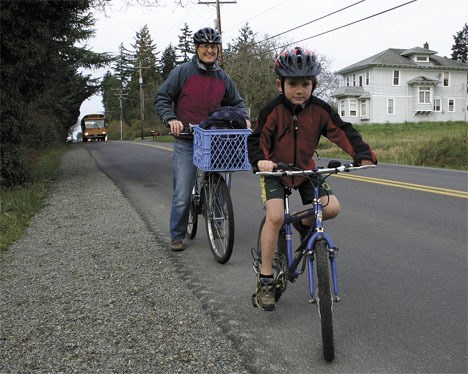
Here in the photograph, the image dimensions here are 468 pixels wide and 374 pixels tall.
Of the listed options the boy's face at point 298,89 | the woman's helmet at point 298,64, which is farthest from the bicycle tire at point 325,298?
the woman's helmet at point 298,64

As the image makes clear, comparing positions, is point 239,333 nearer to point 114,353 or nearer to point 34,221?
point 114,353

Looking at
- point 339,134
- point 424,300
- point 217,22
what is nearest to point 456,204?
point 424,300

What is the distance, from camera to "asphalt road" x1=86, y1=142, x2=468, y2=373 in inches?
117

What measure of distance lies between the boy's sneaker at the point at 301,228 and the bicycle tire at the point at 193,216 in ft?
7.09

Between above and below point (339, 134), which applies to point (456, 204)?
below

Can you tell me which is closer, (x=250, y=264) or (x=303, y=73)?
(x=303, y=73)

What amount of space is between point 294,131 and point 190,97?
204 cm

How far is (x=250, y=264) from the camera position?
4.91m

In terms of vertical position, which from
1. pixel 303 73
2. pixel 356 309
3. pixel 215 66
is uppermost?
pixel 215 66

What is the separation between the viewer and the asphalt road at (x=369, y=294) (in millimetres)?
2984

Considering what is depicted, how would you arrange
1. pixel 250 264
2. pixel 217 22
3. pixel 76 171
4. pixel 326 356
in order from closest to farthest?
pixel 326 356 < pixel 250 264 < pixel 76 171 < pixel 217 22

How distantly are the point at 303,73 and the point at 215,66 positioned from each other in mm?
2186

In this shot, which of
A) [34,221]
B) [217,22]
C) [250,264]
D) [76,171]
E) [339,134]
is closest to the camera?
[339,134]

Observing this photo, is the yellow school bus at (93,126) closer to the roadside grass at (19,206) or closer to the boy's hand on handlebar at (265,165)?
the roadside grass at (19,206)
